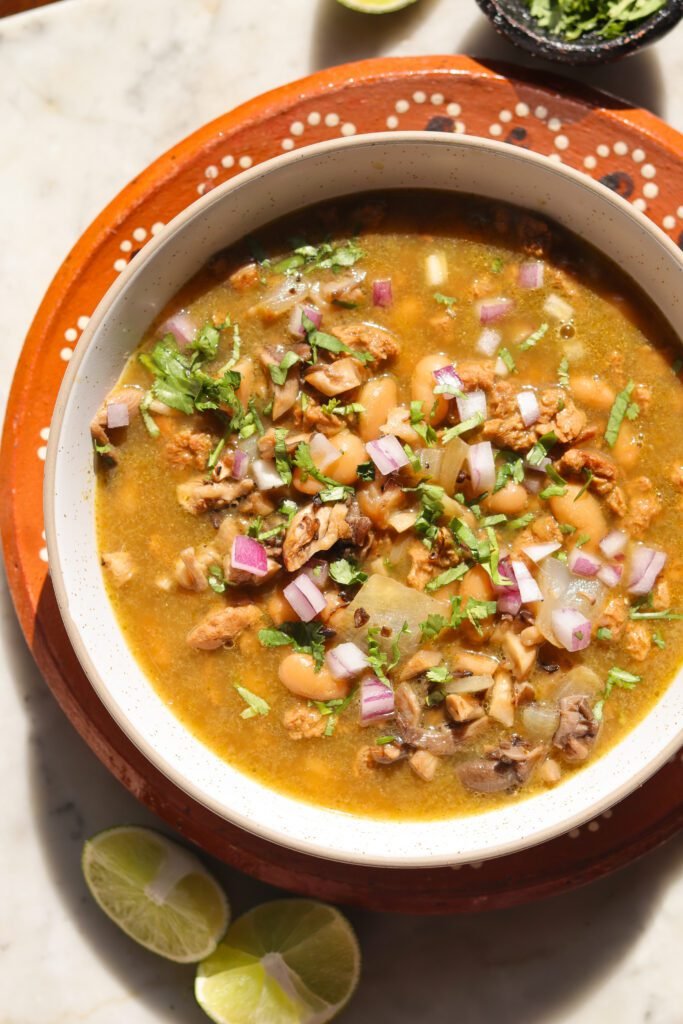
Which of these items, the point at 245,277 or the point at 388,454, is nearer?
the point at 388,454

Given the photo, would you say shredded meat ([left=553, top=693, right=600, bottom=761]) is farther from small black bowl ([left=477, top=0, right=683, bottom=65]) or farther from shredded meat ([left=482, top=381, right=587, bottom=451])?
small black bowl ([left=477, top=0, right=683, bottom=65])

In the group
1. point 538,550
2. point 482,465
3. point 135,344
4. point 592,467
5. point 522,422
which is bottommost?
point 538,550

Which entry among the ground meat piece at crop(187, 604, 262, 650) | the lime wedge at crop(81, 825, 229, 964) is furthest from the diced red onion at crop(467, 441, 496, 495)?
the lime wedge at crop(81, 825, 229, 964)

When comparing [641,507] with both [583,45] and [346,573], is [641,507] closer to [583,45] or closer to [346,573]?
[346,573]

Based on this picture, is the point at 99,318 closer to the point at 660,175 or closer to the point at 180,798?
the point at 180,798

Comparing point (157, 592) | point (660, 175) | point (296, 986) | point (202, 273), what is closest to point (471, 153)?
point (660, 175)

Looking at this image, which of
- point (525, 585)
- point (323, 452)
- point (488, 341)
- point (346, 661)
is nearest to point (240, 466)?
point (323, 452)
